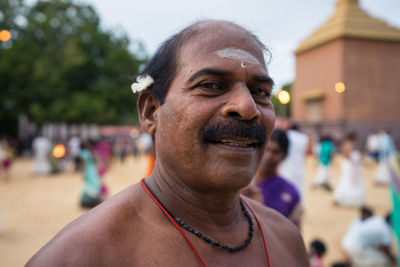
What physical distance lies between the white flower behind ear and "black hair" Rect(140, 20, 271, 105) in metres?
0.02

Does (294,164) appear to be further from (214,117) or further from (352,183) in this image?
(214,117)

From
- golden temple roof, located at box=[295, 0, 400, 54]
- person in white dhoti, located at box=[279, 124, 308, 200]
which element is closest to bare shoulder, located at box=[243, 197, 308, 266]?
person in white dhoti, located at box=[279, 124, 308, 200]

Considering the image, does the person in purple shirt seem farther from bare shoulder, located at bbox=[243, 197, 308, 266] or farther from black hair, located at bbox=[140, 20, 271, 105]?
black hair, located at bbox=[140, 20, 271, 105]

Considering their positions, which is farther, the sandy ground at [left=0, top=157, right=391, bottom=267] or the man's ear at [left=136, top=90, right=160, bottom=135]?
the sandy ground at [left=0, top=157, right=391, bottom=267]

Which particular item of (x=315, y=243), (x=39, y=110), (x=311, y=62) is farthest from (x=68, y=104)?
(x=315, y=243)

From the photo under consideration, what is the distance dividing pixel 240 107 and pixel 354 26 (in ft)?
62.7

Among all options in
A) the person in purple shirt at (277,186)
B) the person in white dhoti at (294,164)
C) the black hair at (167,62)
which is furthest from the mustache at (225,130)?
the person in white dhoti at (294,164)

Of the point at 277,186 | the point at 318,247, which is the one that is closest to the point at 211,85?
the point at 277,186

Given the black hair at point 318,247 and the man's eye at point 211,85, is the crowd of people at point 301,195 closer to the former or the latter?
the black hair at point 318,247

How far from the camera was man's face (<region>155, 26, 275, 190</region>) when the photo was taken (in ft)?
4.23

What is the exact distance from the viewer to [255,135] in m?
1.35

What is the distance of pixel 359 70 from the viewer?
18.1 m

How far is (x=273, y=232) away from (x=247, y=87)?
84 centimetres

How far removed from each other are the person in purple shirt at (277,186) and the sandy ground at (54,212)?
2.64 m
